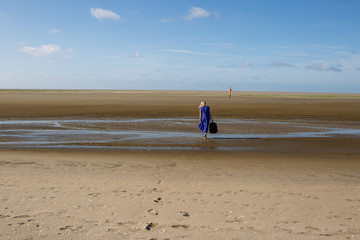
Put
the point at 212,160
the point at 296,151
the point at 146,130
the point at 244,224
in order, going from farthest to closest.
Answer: the point at 146,130
the point at 296,151
the point at 212,160
the point at 244,224

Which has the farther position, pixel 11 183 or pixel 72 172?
pixel 72 172

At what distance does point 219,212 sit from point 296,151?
291 inches

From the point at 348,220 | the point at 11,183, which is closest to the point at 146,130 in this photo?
the point at 11,183

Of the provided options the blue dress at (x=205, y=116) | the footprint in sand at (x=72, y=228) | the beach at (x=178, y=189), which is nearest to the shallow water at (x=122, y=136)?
the beach at (x=178, y=189)

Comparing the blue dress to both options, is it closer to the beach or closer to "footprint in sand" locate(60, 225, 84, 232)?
the beach

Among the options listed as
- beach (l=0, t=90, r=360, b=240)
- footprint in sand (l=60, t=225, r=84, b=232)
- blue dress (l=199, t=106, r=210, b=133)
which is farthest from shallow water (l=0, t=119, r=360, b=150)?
footprint in sand (l=60, t=225, r=84, b=232)

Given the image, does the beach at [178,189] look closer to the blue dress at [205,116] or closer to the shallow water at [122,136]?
the shallow water at [122,136]

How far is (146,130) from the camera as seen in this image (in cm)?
1858

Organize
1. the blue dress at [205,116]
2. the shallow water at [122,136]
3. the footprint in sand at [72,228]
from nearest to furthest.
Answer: the footprint in sand at [72,228]
the shallow water at [122,136]
the blue dress at [205,116]

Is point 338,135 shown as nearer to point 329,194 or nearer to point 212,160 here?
point 212,160

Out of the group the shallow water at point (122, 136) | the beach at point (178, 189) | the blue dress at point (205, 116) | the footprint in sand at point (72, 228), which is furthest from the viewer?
the blue dress at point (205, 116)

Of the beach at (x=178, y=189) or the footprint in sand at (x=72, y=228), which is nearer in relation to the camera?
the footprint in sand at (x=72, y=228)

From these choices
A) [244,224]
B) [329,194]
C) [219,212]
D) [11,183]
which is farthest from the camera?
[11,183]

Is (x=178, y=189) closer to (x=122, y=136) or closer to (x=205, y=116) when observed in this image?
(x=205, y=116)
